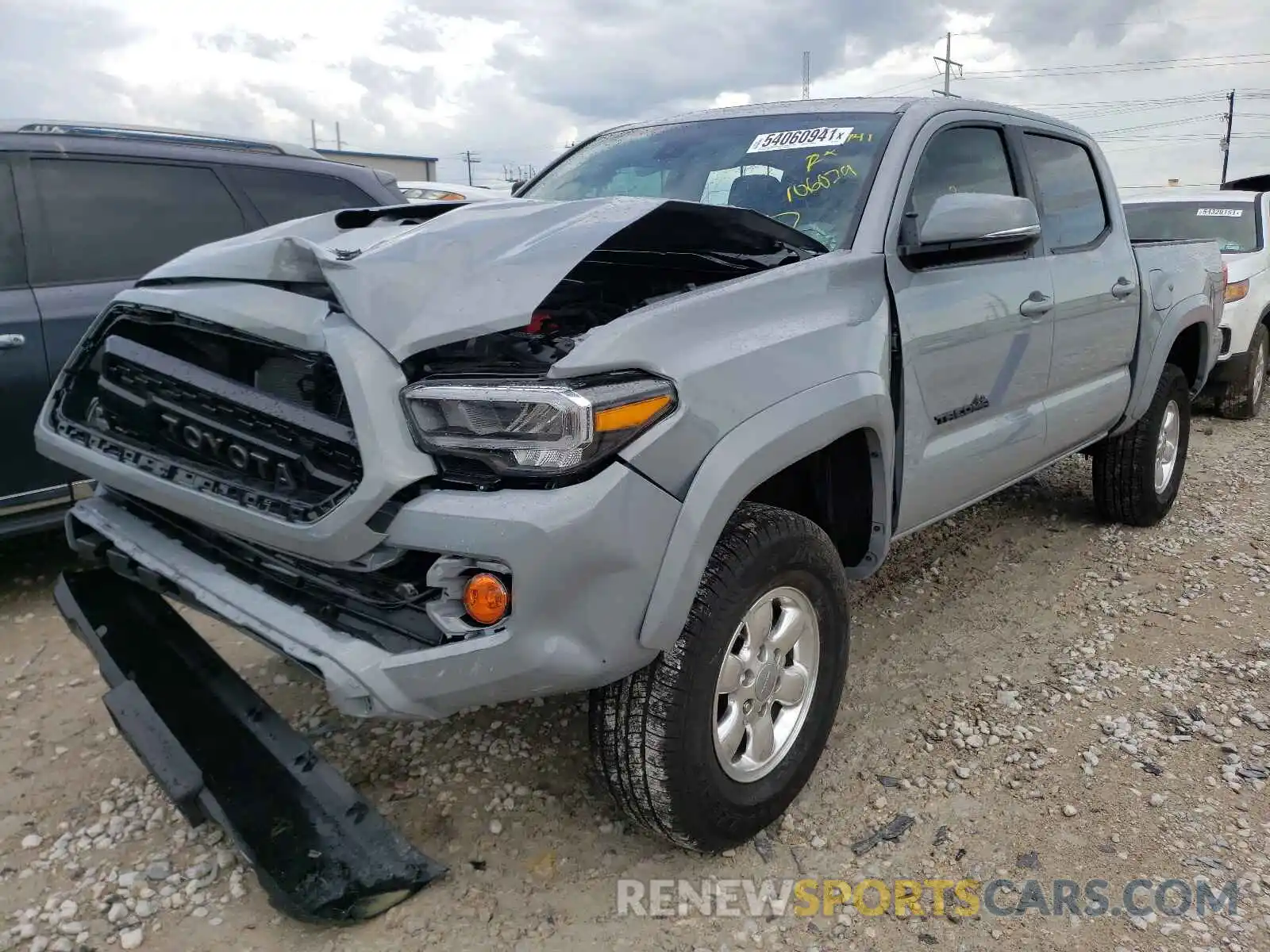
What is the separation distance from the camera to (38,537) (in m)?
4.45

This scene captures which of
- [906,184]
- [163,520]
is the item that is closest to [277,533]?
[163,520]

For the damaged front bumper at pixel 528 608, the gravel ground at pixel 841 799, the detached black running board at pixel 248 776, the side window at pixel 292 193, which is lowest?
the gravel ground at pixel 841 799

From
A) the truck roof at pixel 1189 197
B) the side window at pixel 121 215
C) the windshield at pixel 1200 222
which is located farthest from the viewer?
the truck roof at pixel 1189 197

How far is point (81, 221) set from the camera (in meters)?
3.85

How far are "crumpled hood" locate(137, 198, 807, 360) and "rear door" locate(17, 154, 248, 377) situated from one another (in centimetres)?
163

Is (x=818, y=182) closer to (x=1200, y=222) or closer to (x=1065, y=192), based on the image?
(x=1065, y=192)

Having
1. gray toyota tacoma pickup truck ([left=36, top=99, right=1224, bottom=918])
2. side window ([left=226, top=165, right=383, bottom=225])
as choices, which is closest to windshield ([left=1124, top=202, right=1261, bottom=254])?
gray toyota tacoma pickup truck ([left=36, top=99, right=1224, bottom=918])

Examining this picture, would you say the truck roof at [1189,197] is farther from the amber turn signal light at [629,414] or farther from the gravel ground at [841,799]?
the amber turn signal light at [629,414]

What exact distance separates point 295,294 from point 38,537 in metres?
3.35

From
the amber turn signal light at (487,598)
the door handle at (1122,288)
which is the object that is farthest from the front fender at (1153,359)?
the amber turn signal light at (487,598)

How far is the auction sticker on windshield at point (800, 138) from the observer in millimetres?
2980

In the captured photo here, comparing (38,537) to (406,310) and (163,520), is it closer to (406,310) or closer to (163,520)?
(163,520)

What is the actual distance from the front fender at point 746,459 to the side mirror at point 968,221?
0.50 meters

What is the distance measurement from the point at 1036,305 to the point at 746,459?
71.6 inches
